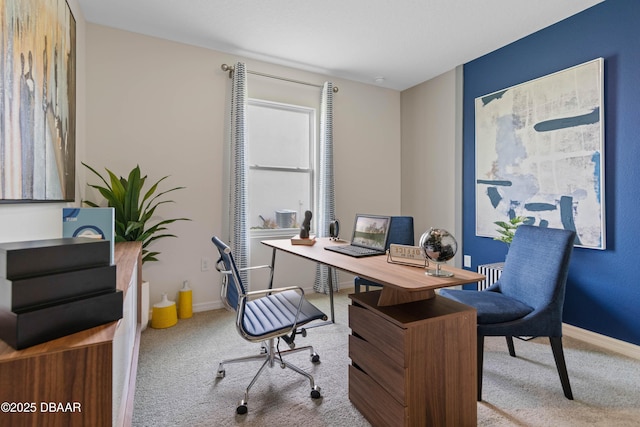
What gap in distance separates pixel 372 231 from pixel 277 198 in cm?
172

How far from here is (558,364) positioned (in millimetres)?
1759

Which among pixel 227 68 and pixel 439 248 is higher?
pixel 227 68

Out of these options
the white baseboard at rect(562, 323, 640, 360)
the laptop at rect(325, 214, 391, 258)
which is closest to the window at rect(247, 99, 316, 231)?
the laptop at rect(325, 214, 391, 258)

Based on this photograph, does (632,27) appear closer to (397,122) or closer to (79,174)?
(397,122)

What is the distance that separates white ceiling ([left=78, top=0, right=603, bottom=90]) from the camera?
2484mm

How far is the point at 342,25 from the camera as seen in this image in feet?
9.12

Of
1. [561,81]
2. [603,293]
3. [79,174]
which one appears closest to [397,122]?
[561,81]

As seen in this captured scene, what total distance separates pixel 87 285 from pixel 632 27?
3524mm

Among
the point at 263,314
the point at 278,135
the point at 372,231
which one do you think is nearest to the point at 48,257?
the point at 263,314

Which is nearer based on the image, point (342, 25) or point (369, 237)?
point (369, 237)

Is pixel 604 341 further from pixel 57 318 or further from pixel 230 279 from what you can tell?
pixel 57 318

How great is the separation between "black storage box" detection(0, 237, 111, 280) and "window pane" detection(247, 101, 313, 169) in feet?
8.63

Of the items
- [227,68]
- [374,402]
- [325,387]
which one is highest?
[227,68]

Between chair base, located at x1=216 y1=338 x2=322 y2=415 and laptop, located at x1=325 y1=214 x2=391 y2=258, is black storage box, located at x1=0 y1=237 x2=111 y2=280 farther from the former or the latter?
laptop, located at x1=325 y1=214 x2=391 y2=258
